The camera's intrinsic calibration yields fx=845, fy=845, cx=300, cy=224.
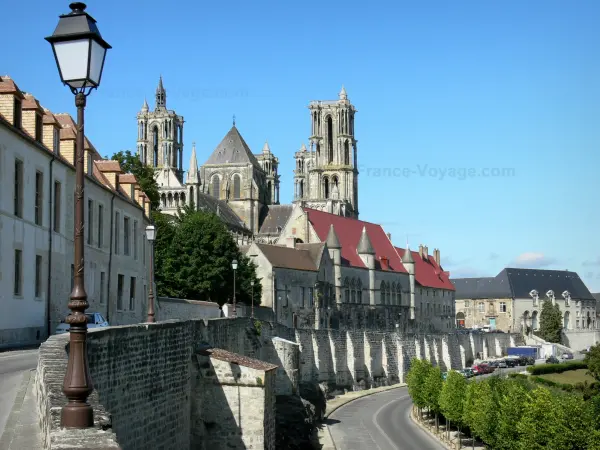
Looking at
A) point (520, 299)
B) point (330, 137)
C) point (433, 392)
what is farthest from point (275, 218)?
point (433, 392)

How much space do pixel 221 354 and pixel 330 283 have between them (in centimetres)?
5612

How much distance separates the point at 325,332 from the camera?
194 feet

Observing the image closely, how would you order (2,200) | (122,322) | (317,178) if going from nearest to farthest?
(2,200) → (122,322) → (317,178)

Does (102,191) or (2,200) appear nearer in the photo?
(2,200)

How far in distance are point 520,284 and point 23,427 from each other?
123m

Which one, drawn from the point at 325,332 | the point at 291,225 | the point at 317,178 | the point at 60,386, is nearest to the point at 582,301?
the point at 317,178

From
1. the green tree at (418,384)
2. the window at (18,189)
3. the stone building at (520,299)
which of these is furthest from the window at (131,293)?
the stone building at (520,299)

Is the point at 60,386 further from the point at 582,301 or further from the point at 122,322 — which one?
the point at 582,301

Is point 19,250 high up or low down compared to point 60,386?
up

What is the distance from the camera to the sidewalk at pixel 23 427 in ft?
28.9

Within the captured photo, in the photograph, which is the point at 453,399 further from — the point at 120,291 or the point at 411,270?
the point at 411,270

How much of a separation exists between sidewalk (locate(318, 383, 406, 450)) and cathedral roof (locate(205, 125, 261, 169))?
54.8 metres

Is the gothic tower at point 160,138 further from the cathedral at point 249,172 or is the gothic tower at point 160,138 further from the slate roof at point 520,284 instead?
the slate roof at point 520,284

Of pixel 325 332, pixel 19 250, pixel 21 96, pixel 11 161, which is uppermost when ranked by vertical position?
pixel 21 96
